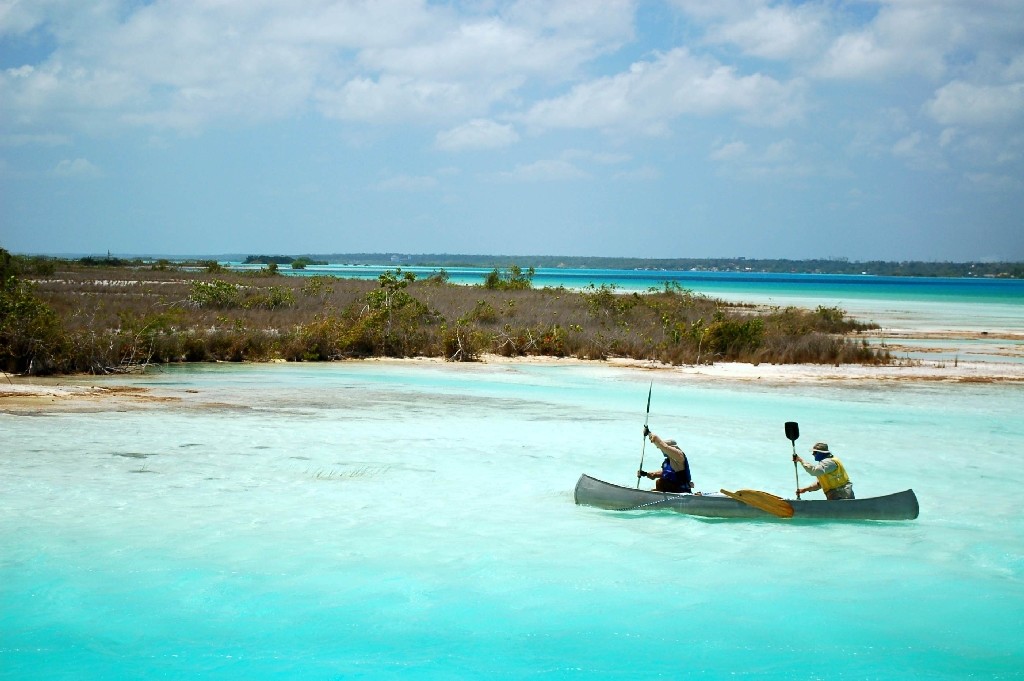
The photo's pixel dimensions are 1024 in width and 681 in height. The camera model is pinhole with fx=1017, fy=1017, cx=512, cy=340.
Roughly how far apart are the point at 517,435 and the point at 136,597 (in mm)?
8879

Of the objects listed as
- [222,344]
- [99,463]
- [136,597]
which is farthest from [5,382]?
[136,597]

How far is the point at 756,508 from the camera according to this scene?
11930 mm

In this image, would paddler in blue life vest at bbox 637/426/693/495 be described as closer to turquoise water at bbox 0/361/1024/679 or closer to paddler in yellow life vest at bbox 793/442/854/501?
turquoise water at bbox 0/361/1024/679

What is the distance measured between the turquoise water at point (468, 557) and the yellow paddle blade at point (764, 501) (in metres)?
0.36

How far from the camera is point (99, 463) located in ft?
48.1

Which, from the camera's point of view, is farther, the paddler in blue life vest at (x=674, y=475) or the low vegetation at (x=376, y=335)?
the low vegetation at (x=376, y=335)

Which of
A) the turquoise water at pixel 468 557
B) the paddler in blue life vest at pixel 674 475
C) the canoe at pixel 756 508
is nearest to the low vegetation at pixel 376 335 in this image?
the turquoise water at pixel 468 557

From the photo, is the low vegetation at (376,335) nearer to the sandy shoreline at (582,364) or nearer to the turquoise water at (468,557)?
the sandy shoreline at (582,364)

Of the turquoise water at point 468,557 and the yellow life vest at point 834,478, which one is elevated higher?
the yellow life vest at point 834,478

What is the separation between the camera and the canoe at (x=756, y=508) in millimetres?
11688

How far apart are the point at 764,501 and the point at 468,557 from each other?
3460 millimetres

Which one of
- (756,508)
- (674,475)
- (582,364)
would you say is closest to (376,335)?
(582,364)

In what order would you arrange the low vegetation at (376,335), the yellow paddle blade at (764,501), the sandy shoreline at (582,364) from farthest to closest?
the low vegetation at (376,335), the sandy shoreline at (582,364), the yellow paddle blade at (764,501)

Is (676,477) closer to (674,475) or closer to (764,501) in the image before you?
(674,475)
